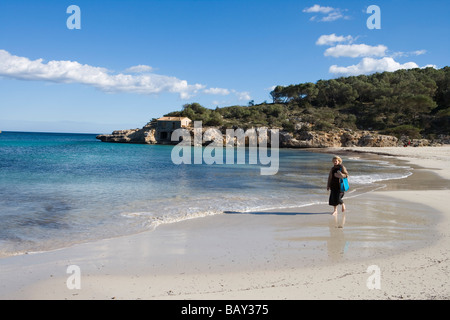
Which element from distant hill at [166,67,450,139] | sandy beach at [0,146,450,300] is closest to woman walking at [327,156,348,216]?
sandy beach at [0,146,450,300]

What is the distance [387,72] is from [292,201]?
299 ft

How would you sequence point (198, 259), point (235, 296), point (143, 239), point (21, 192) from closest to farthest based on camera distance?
point (235, 296)
point (198, 259)
point (143, 239)
point (21, 192)

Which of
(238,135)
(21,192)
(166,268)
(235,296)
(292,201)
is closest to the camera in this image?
(235,296)

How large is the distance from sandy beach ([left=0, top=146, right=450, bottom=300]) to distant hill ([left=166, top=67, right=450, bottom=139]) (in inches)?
2197

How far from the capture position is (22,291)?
4.15m

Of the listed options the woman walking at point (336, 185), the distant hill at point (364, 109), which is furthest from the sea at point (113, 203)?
the distant hill at point (364, 109)

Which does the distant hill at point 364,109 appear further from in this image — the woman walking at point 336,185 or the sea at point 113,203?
the woman walking at point 336,185

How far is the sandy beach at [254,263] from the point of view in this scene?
4062 millimetres

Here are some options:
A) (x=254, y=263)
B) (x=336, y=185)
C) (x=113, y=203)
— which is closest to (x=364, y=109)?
(x=336, y=185)

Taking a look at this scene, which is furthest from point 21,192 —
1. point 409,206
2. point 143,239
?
point 409,206

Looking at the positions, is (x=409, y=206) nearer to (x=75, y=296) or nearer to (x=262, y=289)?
(x=262, y=289)

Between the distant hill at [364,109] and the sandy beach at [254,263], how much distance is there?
183 ft

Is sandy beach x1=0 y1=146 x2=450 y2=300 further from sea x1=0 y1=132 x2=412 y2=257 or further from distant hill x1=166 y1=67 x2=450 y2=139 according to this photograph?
distant hill x1=166 y1=67 x2=450 y2=139

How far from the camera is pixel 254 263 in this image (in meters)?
5.16
